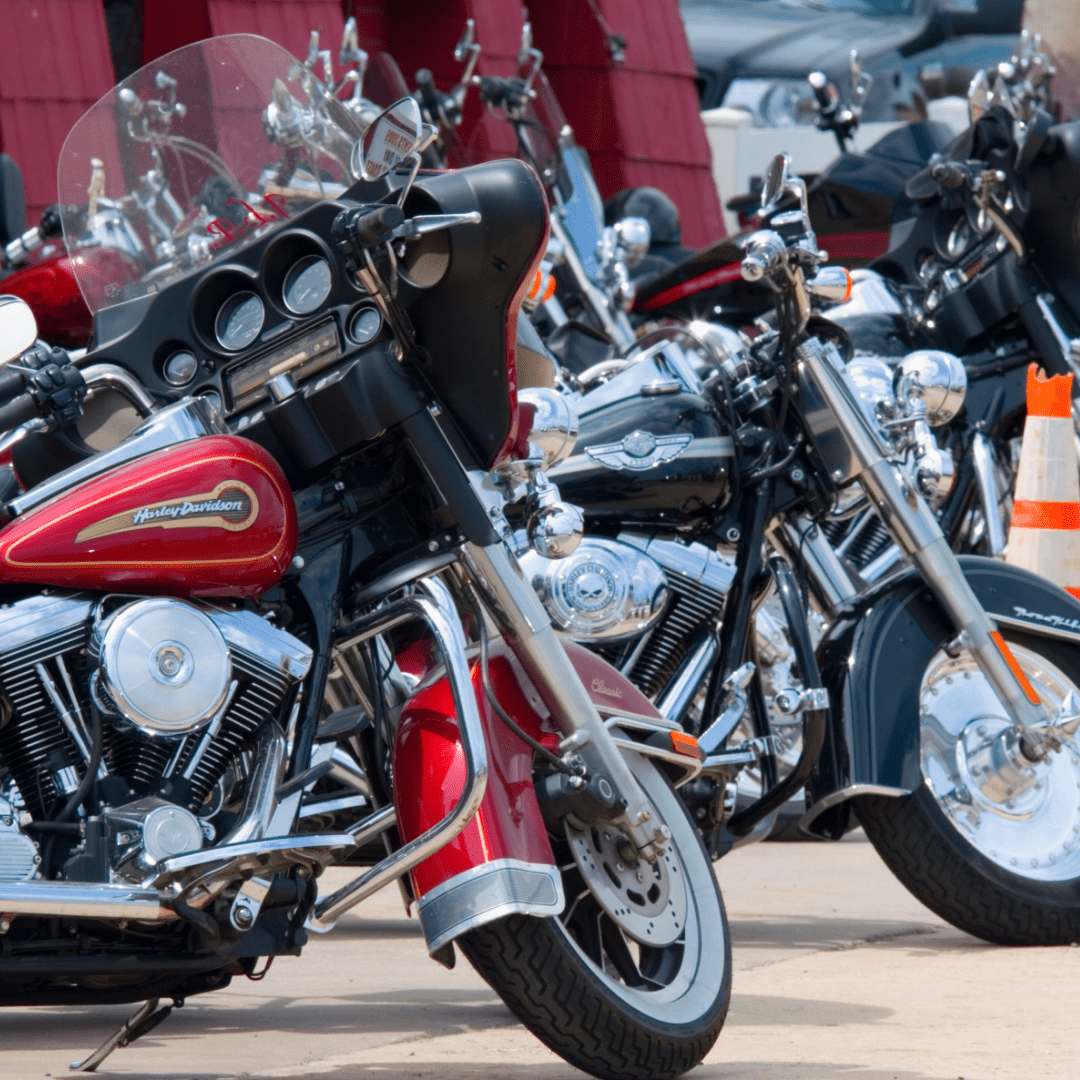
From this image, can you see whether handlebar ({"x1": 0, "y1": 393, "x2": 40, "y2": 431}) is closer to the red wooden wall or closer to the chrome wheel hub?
the chrome wheel hub

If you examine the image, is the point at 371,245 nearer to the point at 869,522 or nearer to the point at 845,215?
the point at 869,522

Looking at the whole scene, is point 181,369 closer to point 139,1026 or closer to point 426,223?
point 426,223

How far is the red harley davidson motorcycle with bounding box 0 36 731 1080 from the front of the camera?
2.99 metres

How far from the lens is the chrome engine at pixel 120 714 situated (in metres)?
2.94

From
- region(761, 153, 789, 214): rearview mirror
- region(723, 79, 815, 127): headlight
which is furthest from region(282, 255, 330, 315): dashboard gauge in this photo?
region(723, 79, 815, 127): headlight

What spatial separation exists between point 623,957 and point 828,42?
34351 millimetres

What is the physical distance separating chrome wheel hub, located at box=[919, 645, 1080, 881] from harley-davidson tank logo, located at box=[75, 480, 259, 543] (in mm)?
2071

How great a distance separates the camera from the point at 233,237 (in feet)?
11.6

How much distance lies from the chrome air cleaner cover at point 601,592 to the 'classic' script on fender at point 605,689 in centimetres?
89

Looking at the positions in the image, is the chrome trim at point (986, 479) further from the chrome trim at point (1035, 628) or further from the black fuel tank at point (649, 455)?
the black fuel tank at point (649, 455)

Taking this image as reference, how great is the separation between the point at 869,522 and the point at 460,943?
328cm

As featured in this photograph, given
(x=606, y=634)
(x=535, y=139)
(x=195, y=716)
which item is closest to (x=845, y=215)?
(x=535, y=139)

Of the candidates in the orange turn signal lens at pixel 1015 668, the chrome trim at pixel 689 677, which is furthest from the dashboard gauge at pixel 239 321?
the orange turn signal lens at pixel 1015 668

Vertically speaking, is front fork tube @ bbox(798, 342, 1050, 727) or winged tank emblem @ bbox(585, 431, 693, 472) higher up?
winged tank emblem @ bbox(585, 431, 693, 472)
